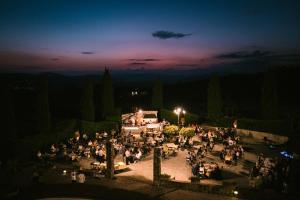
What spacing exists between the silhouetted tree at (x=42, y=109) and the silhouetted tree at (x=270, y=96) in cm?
2271

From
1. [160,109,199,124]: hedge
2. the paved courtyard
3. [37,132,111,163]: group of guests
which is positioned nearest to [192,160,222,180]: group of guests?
the paved courtyard

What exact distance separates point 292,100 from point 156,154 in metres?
50.3

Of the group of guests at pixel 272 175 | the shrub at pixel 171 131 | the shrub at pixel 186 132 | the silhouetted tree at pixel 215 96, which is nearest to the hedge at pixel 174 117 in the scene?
the silhouetted tree at pixel 215 96

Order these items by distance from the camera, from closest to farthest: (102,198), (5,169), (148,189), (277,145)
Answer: (102,198)
(148,189)
(5,169)
(277,145)

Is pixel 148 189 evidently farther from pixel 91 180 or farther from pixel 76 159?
pixel 76 159

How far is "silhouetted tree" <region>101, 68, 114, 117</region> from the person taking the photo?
39.8 meters

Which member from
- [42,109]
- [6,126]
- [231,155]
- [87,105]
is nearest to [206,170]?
[231,155]

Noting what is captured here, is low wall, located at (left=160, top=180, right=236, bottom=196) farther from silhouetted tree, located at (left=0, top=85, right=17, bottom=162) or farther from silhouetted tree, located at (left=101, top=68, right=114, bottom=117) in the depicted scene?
silhouetted tree, located at (left=101, top=68, right=114, bottom=117)

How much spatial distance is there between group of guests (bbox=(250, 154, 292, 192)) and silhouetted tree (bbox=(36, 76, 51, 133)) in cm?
1837

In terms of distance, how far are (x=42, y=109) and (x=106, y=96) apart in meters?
12.5

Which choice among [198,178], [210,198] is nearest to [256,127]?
[198,178]

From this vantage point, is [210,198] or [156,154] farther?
[156,154]

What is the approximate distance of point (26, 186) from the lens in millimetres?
17984

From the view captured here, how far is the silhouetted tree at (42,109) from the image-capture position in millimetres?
27969
